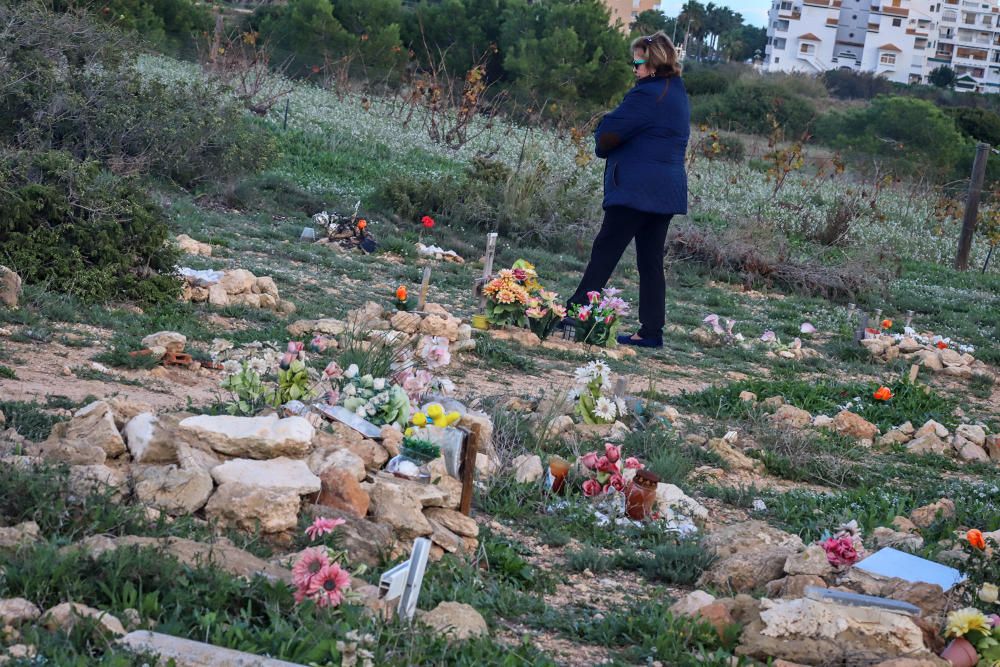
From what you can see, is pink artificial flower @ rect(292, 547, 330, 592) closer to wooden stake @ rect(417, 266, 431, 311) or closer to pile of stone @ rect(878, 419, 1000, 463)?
pile of stone @ rect(878, 419, 1000, 463)

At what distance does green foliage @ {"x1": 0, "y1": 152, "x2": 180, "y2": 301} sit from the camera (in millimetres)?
6098

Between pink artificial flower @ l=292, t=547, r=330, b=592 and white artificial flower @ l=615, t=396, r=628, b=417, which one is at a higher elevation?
pink artificial flower @ l=292, t=547, r=330, b=592

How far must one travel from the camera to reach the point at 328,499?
3.44 metres

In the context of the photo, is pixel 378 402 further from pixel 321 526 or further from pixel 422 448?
pixel 321 526

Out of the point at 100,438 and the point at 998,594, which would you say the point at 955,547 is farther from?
the point at 100,438

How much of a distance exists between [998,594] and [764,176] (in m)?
16.3

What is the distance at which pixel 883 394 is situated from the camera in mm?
6535

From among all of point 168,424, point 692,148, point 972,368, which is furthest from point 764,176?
point 168,424

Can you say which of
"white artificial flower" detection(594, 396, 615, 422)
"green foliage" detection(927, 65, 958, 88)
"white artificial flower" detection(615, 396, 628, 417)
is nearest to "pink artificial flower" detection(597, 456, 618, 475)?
"white artificial flower" detection(594, 396, 615, 422)

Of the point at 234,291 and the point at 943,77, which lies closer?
the point at 234,291

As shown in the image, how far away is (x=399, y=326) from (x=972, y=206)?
9.42 meters

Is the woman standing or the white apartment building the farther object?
the white apartment building

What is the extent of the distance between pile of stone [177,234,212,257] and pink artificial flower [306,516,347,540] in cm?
530

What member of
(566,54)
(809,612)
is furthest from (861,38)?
(809,612)
